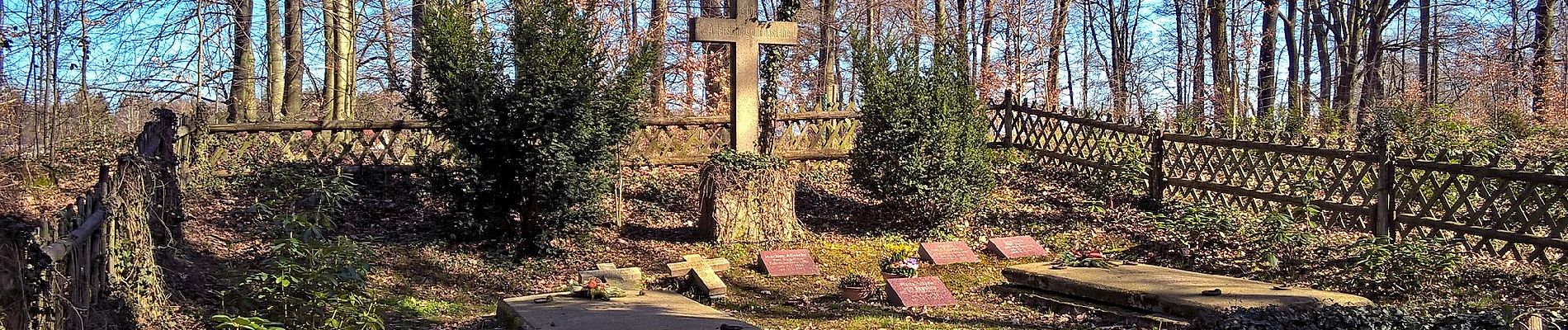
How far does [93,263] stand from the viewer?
16.3 ft

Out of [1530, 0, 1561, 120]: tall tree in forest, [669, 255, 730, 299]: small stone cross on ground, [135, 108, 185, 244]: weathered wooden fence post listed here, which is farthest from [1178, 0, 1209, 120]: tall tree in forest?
[135, 108, 185, 244]: weathered wooden fence post

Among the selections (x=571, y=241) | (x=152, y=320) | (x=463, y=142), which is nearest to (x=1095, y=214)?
(x=571, y=241)

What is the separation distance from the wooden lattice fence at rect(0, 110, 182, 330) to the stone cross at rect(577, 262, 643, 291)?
2859mm

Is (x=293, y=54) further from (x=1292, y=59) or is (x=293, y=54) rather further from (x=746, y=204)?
(x=1292, y=59)

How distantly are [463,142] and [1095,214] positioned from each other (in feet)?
21.6

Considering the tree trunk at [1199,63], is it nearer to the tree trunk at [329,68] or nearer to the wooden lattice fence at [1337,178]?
the wooden lattice fence at [1337,178]

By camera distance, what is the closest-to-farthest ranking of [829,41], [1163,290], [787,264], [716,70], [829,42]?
[1163,290] < [787,264] < [716,70] < [829,41] < [829,42]

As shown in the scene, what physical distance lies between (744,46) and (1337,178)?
570 cm

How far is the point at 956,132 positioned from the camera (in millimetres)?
10875

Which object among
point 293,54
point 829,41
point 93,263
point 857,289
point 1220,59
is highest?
point 829,41

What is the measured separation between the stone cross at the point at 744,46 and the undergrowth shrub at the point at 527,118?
2.79ft

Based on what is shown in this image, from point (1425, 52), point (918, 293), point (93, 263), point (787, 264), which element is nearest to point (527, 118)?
point (787, 264)

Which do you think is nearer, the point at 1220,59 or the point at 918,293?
the point at 918,293

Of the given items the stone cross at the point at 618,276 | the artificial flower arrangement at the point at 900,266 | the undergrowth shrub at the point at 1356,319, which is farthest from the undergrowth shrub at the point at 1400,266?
the stone cross at the point at 618,276
